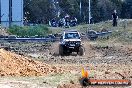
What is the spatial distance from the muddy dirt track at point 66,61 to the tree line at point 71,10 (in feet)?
140

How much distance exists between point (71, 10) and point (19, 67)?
68.7m

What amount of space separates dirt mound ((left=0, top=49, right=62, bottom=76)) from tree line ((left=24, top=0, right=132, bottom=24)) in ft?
210

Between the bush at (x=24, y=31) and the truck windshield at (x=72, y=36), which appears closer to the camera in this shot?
the truck windshield at (x=72, y=36)

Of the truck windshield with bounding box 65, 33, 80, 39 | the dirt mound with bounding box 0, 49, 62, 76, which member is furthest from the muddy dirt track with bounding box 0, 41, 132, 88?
the truck windshield with bounding box 65, 33, 80, 39

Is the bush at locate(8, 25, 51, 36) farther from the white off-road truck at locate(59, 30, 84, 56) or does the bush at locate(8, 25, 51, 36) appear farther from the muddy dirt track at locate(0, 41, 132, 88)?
the white off-road truck at locate(59, 30, 84, 56)

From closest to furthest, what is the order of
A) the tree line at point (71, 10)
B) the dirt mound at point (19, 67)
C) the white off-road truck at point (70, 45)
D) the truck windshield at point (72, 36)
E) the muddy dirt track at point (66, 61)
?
the dirt mound at point (19, 67) < the muddy dirt track at point (66, 61) < the white off-road truck at point (70, 45) < the truck windshield at point (72, 36) < the tree line at point (71, 10)

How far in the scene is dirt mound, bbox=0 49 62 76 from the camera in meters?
20.0

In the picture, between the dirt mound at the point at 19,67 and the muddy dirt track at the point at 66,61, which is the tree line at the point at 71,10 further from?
the dirt mound at the point at 19,67

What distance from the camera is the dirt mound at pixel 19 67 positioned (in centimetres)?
1997

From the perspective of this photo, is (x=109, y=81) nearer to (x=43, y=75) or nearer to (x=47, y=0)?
(x=43, y=75)

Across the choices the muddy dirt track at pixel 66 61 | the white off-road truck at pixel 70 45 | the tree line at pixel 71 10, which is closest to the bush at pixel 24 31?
the muddy dirt track at pixel 66 61

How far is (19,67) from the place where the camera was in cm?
2062

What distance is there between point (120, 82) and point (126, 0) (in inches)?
2861

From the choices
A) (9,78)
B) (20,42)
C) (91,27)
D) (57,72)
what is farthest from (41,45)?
(9,78)
